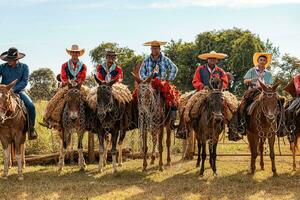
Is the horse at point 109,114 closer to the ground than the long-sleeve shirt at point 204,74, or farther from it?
closer to the ground

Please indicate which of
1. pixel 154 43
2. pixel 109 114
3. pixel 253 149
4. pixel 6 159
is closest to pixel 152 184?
pixel 109 114

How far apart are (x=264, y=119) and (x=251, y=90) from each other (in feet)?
3.09

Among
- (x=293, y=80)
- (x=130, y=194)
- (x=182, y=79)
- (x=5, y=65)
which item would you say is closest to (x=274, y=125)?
(x=293, y=80)

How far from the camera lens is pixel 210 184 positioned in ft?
32.7

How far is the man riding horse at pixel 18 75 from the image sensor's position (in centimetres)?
1108

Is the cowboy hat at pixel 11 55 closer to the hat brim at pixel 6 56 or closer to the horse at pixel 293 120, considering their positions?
the hat brim at pixel 6 56

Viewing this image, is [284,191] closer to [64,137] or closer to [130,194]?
[130,194]

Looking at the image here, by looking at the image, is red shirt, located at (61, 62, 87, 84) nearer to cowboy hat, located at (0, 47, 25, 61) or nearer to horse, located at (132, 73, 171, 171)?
cowboy hat, located at (0, 47, 25, 61)

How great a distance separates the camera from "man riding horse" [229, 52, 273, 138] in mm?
11453

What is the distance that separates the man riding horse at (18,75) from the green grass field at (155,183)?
5.12 feet

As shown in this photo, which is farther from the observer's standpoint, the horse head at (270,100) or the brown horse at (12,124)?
the horse head at (270,100)

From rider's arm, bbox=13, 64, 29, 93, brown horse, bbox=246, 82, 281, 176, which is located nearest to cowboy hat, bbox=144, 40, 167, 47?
brown horse, bbox=246, 82, 281, 176

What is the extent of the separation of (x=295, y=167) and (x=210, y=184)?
3261 millimetres

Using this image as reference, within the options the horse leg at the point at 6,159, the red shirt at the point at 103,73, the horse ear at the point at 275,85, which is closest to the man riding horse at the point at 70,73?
the red shirt at the point at 103,73
